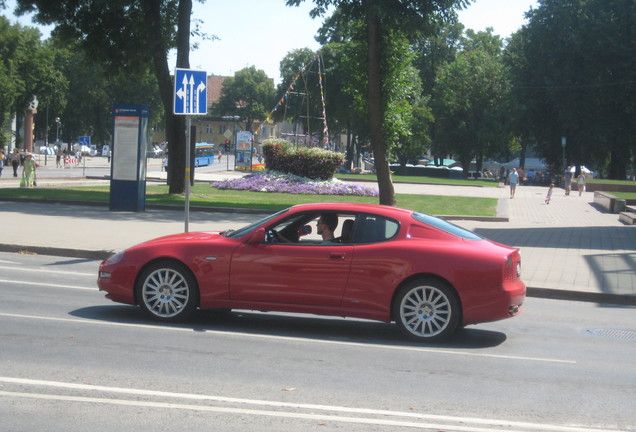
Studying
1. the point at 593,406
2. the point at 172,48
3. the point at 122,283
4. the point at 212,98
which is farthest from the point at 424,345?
the point at 212,98

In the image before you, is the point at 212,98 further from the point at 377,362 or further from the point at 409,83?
the point at 377,362

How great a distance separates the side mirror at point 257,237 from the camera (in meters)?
8.70

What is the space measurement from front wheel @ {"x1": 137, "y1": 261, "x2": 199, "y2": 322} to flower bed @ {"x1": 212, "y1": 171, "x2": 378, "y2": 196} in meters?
28.6

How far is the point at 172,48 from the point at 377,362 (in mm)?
30819

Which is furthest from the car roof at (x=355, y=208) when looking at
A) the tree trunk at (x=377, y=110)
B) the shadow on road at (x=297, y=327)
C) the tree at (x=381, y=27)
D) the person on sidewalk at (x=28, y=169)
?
the person on sidewalk at (x=28, y=169)

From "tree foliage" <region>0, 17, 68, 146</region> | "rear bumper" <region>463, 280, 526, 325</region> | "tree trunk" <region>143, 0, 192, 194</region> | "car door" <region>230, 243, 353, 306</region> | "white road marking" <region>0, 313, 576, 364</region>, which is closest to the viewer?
"white road marking" <region>0, 313, 576, 364</region>

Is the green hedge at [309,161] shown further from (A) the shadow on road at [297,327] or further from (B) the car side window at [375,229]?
(B) the car side window at [375,229]

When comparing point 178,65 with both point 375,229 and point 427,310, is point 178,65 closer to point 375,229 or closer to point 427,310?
point 375,229

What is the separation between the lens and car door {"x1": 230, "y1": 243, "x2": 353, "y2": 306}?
8570mm

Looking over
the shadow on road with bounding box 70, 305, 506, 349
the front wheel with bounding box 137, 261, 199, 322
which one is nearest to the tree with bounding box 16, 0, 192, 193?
the shadow on road with bounding box 70, 305, 506, 349

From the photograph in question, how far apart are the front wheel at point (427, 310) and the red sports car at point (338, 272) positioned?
1cm

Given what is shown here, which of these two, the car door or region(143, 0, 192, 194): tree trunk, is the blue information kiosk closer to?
region(143, 0, 192, 194): tree trunk

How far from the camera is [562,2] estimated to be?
6750 centimetres

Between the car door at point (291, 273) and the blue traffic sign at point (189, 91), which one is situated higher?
the blue traffic sign at point (189, 91)
